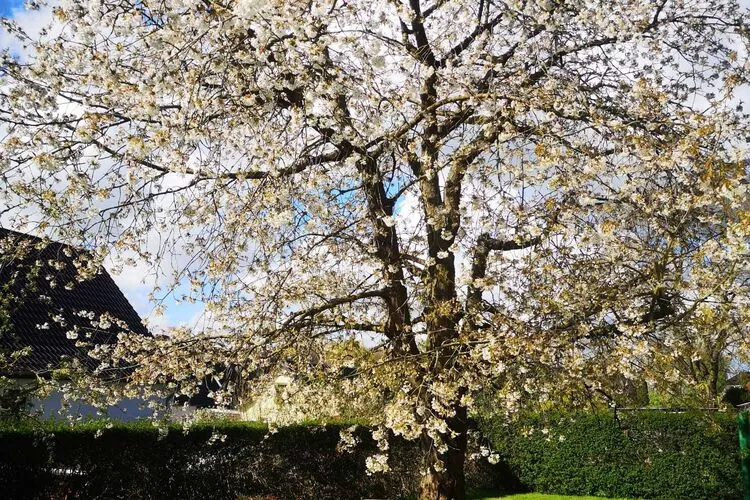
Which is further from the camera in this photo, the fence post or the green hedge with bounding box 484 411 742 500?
the green hedge with bounding box 484 411 742 500

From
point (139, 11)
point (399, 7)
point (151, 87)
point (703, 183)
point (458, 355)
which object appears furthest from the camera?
point (458, 355)

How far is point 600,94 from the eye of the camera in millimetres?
6055

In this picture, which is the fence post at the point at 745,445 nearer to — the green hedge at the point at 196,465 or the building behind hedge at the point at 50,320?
the green hedge at the point at 196,465

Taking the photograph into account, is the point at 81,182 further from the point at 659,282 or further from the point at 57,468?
the point at 57,468

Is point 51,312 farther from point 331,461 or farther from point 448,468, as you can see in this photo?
point 448,468

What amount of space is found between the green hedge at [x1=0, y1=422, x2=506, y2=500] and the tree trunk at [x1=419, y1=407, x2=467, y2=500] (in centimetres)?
252

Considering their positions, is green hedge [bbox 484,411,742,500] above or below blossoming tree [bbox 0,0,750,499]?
below

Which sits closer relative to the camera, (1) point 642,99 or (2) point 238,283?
(1) point 642,99

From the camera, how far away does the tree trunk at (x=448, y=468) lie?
20.8ft

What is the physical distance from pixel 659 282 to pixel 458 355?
5.19ft

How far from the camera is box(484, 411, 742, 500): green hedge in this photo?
11672 millimetres

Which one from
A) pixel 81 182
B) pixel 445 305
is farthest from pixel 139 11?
pixel 445 305

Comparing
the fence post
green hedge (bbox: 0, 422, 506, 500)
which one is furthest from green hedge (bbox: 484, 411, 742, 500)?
the fence post

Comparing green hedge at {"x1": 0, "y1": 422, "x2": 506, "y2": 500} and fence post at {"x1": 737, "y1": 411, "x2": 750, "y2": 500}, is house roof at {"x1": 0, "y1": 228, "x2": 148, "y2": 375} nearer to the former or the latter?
green hedge at {"x1": 0, "y1": 422, "x2": 506, "y2": 500}
